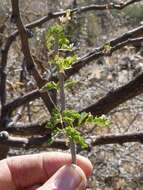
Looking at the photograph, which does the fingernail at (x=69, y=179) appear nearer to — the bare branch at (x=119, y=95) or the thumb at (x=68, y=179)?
the thumb at (x=68, y=179)

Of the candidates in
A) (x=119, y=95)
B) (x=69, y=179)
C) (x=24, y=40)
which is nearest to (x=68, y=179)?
(x=69, y=179)

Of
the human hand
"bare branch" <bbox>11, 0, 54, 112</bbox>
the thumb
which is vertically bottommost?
the human hand

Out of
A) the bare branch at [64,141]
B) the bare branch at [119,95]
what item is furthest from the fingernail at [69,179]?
the bare branch at [119,95]

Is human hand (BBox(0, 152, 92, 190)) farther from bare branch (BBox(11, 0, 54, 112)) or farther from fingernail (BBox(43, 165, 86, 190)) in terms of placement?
bare branch (BBox(11, 0, 54, 112))

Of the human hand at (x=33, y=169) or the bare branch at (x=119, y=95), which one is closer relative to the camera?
the human hand at (x=33, y=169)

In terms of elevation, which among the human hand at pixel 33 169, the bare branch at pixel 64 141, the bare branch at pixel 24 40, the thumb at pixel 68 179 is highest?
the bare branch at pixel 24 40

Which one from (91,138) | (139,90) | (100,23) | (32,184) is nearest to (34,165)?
(32,184)

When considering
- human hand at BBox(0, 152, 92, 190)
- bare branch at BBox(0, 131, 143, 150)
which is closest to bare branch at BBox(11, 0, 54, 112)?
bare branch at BBox(0, 131, 143, 150)

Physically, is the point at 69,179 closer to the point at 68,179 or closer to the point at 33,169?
the point at 68,179
